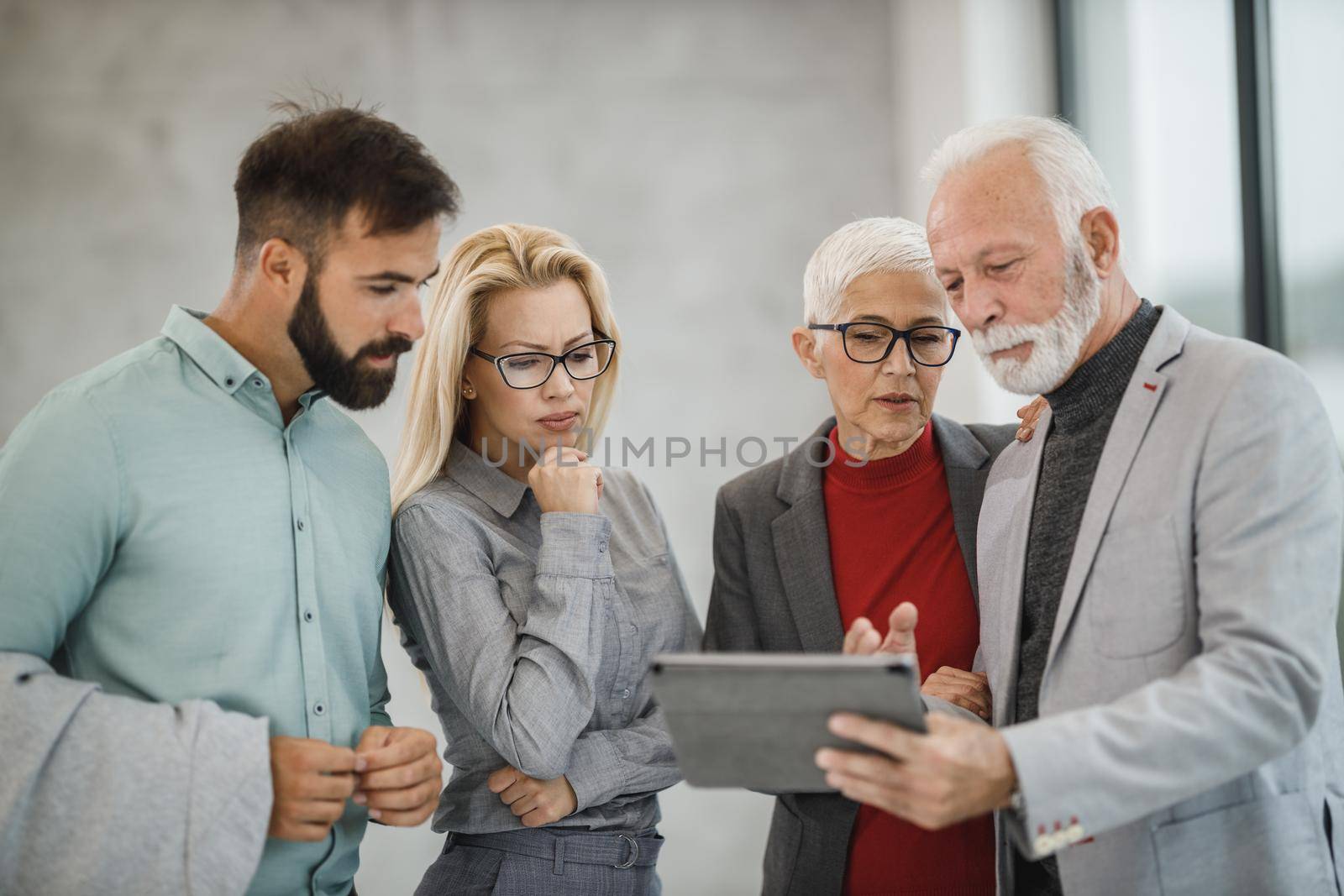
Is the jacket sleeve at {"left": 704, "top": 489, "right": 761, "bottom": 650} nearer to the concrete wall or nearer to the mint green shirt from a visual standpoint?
the mint green shirt

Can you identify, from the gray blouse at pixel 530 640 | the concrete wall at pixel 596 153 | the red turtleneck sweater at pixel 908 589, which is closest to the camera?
the gray blouse at pixel 530 640

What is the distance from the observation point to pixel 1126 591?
144 centimetres

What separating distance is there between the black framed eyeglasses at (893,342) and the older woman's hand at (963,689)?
575 millimetres

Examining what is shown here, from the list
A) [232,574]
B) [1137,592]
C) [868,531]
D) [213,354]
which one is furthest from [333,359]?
[1137,592]

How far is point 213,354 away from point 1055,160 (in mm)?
1233

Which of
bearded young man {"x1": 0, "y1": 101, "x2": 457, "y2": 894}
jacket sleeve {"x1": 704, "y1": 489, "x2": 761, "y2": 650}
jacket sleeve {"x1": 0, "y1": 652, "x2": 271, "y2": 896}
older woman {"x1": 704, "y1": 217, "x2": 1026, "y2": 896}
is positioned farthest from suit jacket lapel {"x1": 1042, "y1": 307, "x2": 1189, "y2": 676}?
jacket sleeve {"x1": 0, "y1": 652, "x2": 271, "y2": 896}

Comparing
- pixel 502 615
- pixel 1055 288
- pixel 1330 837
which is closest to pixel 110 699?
pixel 502 615

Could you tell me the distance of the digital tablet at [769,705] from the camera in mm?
1238

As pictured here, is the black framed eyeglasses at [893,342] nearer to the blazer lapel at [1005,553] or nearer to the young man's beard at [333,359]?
the blazer lapel at [1005,553]

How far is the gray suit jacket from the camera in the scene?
4.23 ft

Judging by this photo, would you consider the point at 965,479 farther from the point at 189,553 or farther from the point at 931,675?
the point at 189,553

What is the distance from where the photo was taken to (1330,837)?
142cm

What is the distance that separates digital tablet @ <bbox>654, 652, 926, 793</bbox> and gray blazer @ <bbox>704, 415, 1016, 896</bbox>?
55cm

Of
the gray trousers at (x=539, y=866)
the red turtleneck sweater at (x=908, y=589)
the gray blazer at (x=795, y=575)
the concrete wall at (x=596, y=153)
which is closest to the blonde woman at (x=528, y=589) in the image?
the gray trousers at (x=539, y=866)
